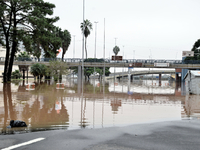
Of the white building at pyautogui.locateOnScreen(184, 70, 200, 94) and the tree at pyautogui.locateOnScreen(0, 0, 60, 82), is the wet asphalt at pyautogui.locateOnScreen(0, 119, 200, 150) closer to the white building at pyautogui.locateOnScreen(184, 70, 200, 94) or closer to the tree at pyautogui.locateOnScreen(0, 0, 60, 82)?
the white building at pyautogui.locateOnScreen(184, 70, 200, 94)

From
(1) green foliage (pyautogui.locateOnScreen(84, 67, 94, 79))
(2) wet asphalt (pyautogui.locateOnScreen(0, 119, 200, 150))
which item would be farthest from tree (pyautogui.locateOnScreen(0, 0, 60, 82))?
(1) green foliage (pyautogui.locateOnScreen(84, 67, 94, 79))

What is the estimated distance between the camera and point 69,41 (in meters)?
80.9

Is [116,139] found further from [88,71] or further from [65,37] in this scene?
[88,71]

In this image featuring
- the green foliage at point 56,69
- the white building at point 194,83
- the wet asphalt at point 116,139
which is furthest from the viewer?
the green foliage at point 56,69

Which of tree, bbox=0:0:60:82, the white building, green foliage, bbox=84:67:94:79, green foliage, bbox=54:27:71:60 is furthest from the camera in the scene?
green foliage, bbox=84:67:94:79

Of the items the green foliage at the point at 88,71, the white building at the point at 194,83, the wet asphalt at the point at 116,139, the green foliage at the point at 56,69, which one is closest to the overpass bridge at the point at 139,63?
the green foliage at the point at 56,69

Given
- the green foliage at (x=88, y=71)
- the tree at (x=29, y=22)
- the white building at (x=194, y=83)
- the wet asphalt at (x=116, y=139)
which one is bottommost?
the wet asphalt at (x=116, y=139)

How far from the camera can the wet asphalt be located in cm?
552

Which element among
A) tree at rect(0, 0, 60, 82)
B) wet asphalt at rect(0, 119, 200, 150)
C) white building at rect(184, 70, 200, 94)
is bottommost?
wet asphalt at rect(0, 119, 200, 150)

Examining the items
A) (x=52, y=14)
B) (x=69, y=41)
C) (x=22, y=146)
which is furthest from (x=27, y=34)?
(x=69, y=41)

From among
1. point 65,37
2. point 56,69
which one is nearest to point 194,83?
point 56,69

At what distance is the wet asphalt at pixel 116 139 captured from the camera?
18.1 feet

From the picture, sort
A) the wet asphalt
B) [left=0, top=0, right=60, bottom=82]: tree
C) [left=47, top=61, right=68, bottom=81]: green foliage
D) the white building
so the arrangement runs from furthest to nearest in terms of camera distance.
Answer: [left=47, top=61, right=68, bottom=81]: green foliage
[left=0, top=0, right=60, bottom=82]: tree
the white building
the wet asphalt

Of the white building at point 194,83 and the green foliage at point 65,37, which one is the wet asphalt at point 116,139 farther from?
the green foliage at point 65,37
